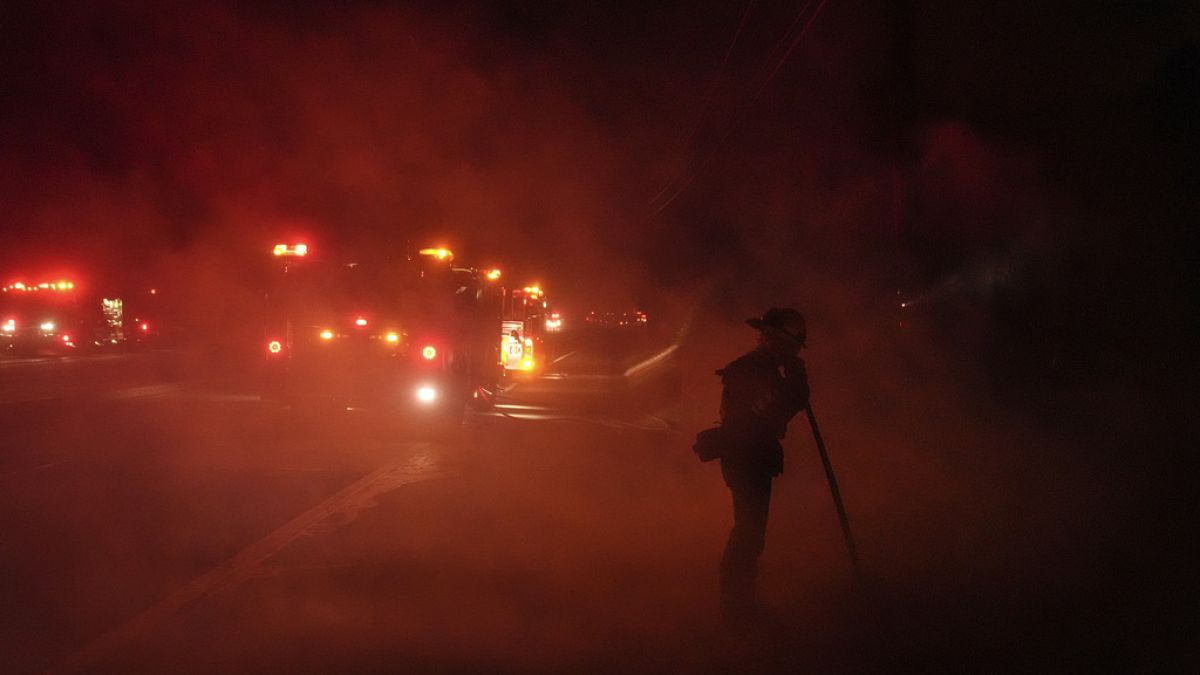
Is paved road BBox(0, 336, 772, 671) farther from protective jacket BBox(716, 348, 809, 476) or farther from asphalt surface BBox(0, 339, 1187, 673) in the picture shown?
protective jacket BBox(716, 348, 809, 476)

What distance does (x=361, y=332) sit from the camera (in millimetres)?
11984

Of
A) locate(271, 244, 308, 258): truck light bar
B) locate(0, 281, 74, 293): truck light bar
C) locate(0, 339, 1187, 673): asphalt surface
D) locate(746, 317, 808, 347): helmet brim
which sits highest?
locate(0, 281, 74, 293): truck light bar


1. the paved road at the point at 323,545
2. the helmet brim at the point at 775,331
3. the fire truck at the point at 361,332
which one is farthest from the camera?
the fire truck at the point at 361,332

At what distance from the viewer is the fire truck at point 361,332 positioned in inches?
470

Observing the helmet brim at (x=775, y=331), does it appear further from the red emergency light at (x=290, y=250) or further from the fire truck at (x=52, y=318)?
the fire truck at (x=52, y=318)

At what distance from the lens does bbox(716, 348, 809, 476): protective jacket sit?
4637 mm

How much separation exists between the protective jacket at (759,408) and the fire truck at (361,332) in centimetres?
769

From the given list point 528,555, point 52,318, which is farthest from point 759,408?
point 52,318

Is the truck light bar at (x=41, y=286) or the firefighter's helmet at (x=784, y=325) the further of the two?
the truck light bar at (x=41, y=286)

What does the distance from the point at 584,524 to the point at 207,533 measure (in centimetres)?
251

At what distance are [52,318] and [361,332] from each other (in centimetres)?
2418

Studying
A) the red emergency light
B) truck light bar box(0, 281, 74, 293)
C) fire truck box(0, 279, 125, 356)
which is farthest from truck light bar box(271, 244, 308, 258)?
truck light bar box(0, 281, 74, 293)

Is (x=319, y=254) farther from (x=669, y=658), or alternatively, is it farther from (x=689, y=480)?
(x=669, y=658)

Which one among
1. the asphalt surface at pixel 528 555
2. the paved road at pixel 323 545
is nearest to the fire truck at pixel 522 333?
the paved road at pixel 323 545
